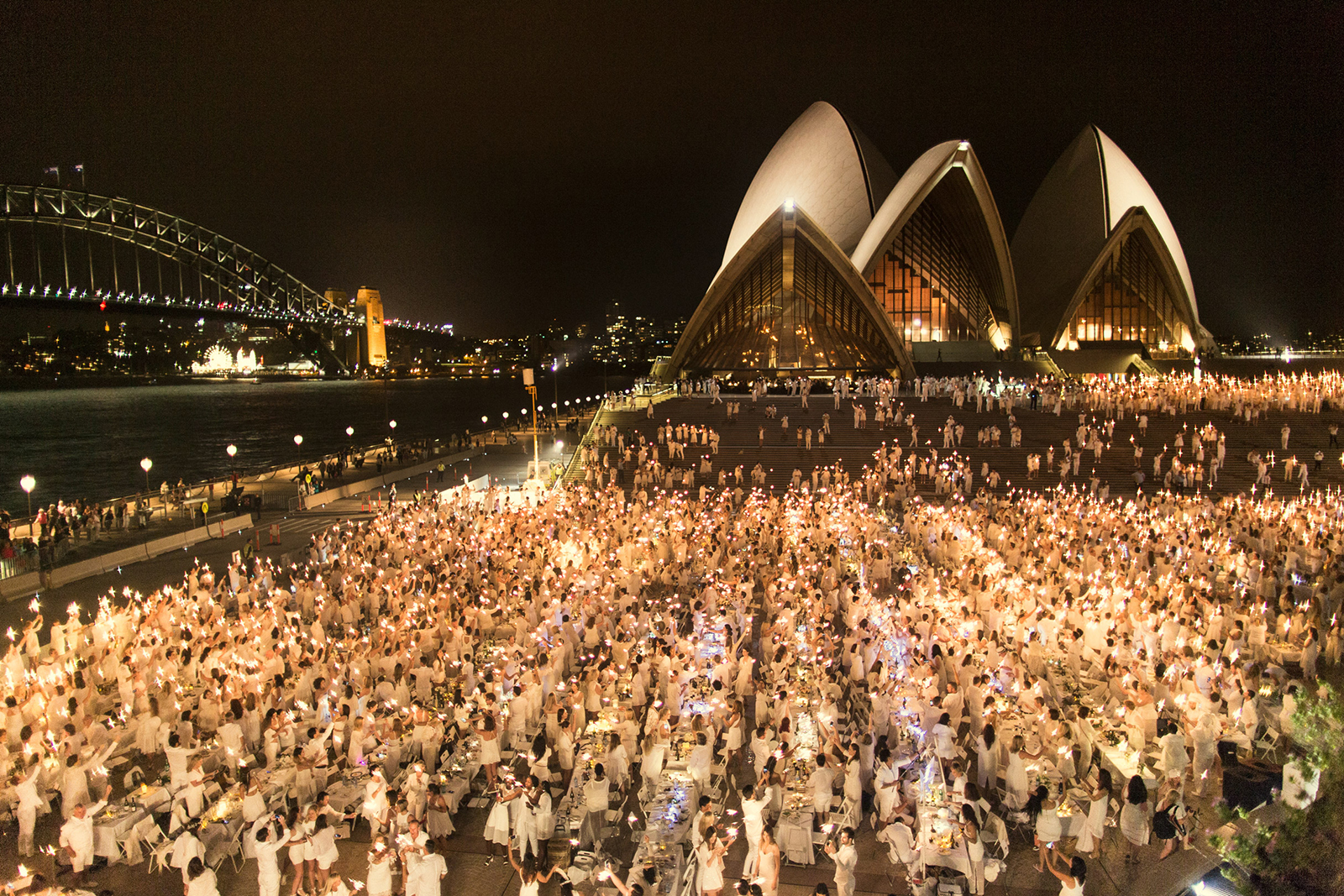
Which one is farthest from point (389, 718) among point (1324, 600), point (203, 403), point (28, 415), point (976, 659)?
point (203, 403)

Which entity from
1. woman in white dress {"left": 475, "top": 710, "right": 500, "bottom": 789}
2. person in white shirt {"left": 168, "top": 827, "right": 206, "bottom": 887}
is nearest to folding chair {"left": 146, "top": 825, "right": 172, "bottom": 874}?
person in white shirt {"left": 168, "top": 827, "right": 206, "bottom": 887}

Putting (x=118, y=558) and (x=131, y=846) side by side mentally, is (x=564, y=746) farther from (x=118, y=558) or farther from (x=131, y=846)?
(x=118, y=558)

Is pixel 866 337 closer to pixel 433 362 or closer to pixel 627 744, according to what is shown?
pixel 627 744

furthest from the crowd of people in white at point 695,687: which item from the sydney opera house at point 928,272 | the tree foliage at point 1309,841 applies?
the sydney opera house at point 928,272

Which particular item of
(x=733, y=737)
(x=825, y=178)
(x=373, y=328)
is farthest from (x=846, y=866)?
(x=373, y=328)

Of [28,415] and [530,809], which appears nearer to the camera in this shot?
[530,809]

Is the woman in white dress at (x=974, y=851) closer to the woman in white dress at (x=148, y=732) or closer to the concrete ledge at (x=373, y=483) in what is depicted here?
the woman in white dress at (x=148, y=732)
